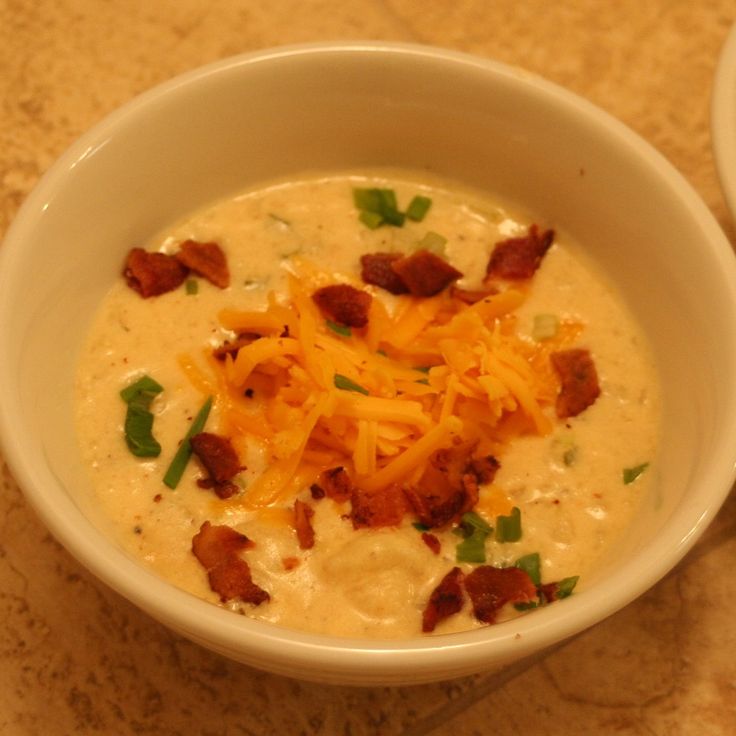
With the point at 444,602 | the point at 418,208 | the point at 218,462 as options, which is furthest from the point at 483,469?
the point at 418,208

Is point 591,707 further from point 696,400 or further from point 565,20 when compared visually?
point 565,20

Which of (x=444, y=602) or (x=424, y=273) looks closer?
(x=444, y=602)

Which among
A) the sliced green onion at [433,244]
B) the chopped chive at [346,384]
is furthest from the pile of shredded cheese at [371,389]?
the sliced green onion at [433,244]

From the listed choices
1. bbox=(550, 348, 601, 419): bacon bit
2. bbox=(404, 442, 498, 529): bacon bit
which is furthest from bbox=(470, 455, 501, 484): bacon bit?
bbox=(550, 348, 601, 419): bacon bit

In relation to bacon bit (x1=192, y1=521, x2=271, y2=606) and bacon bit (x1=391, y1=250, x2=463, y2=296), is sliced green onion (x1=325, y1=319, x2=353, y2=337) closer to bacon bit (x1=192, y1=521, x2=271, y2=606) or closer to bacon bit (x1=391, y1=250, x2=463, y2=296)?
bacon bit (x1=391, y1=250, x2=463, y2=296)

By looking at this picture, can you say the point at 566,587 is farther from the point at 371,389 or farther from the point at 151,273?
the point at 151,273

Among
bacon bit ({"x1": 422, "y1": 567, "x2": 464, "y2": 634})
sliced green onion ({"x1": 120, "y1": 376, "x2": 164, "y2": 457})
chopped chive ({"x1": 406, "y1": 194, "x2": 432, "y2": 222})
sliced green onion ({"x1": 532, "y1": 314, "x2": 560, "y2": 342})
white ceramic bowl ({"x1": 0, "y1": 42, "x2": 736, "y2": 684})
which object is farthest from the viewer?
chopped chive ({"x1": 406, "y1": 194, "x2": 432, "y2": 222})
